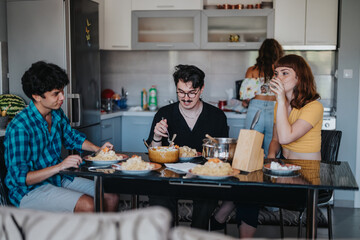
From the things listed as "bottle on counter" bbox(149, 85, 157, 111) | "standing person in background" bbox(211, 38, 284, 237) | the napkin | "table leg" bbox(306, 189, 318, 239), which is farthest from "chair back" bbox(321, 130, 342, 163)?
"bottle on counter" bbox(149, 85, 157, 111)

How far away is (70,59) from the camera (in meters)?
3.71

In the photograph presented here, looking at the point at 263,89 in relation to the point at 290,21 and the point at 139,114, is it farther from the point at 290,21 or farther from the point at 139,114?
the point at 139,114

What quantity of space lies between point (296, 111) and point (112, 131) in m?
2.55

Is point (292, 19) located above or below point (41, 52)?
above

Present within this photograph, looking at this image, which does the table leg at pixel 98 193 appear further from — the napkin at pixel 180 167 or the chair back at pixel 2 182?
the chair back at pixel 2 182

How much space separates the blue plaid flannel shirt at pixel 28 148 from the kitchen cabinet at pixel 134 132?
91.5 inches

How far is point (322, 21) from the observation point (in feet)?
14.7

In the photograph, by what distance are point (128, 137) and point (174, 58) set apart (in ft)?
3.63

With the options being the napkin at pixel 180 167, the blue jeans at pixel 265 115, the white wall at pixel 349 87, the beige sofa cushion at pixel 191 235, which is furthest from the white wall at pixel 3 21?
the beige sofa cushion at pixel 191 235

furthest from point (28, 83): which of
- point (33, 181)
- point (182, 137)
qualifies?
point (182, 137)

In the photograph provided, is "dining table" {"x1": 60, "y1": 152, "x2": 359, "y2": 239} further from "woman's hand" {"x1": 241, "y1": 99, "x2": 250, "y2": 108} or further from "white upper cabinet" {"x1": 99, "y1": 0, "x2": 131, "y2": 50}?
"white upper cabinet" {"x1": 99, "y1": 0, "x2": 131, "y2": 50}

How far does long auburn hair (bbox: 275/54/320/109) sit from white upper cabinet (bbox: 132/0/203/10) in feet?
7.51

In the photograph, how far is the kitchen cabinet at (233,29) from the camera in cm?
464

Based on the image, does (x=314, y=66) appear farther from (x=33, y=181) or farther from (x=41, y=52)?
(x=33, y=181)
